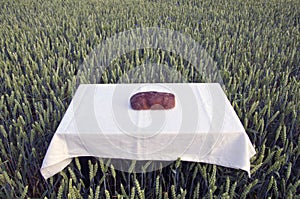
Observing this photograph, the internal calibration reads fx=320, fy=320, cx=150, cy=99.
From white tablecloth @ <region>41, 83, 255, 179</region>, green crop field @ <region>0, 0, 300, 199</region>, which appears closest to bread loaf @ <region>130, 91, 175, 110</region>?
white tablecloth @ <region>41, 83, 255, 179</region>

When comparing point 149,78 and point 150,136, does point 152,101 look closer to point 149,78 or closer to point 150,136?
point 150,136

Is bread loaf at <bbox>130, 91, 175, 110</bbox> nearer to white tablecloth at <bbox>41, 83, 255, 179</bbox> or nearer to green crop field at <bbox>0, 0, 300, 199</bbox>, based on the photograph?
white tablecloth at <bbox>41, 83, 255, 179</bbox>

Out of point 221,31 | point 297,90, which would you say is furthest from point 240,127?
point 221,31

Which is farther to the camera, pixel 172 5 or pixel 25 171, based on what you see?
pixel 172 5

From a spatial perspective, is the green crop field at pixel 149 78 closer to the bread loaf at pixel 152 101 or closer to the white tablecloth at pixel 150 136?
the white tablecloth at pixel 150 136

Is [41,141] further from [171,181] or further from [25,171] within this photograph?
[171,181]
